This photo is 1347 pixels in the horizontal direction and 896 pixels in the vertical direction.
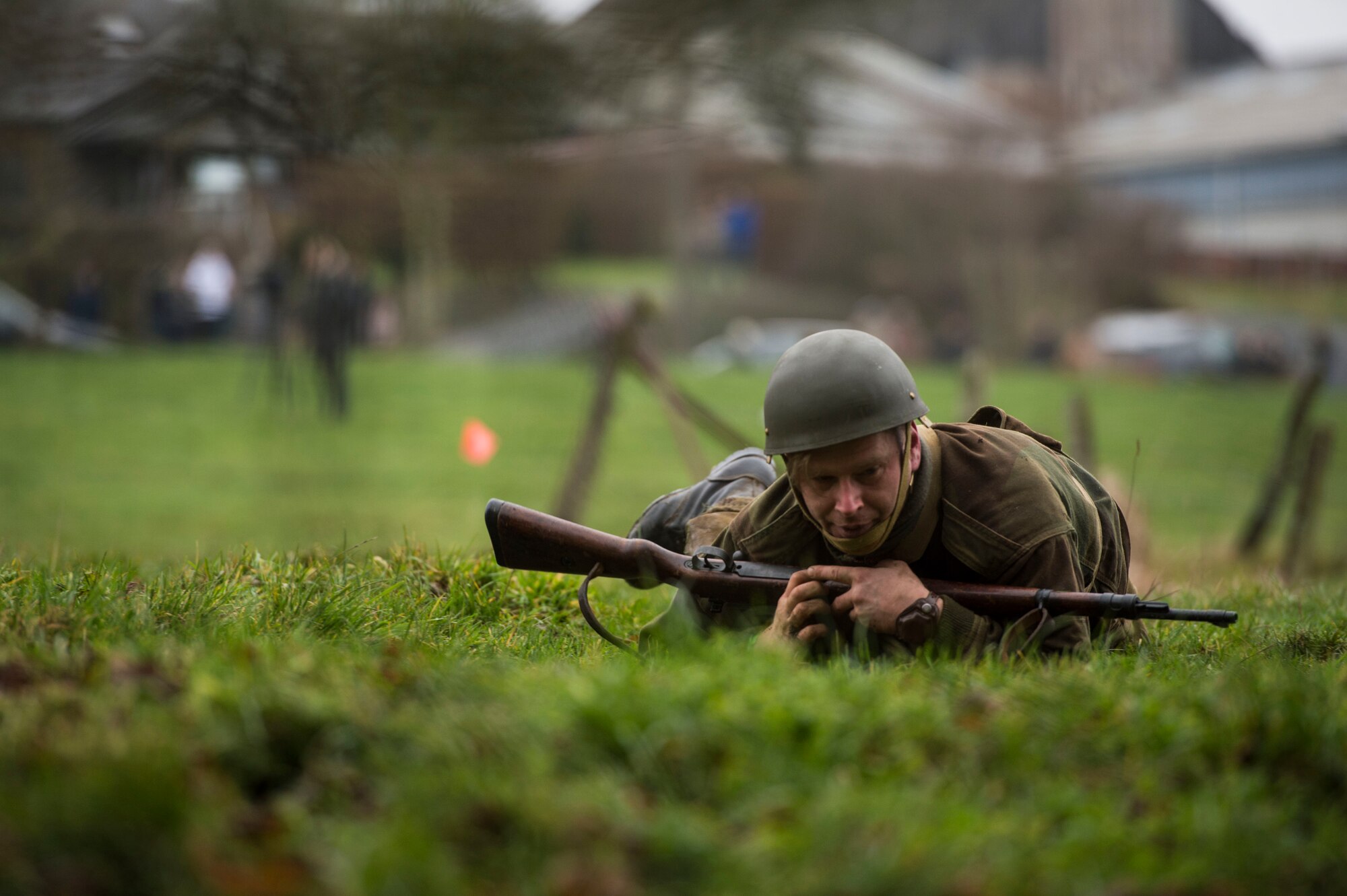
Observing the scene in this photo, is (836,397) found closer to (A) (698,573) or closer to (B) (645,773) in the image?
(A) (698,573)

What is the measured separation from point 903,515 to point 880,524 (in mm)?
141

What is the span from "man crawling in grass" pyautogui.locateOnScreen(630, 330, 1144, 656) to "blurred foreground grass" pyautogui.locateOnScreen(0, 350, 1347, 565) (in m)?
9.03

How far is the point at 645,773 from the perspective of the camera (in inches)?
128

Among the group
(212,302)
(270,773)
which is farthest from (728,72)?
(212,302)

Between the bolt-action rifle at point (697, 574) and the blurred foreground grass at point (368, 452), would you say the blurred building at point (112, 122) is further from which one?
the blurred foreground grass at point (368, 452)

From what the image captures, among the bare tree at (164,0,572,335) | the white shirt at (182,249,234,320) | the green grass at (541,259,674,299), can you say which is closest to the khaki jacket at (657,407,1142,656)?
the bare tree at (164,0,572,335)

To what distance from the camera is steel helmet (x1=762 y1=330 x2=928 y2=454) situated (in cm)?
464

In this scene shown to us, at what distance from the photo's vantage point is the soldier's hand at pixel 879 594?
185 inches

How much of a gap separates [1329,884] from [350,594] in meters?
3.62

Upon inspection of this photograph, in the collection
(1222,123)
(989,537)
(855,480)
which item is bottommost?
(989,537)

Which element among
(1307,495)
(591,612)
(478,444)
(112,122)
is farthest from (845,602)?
(478,444)

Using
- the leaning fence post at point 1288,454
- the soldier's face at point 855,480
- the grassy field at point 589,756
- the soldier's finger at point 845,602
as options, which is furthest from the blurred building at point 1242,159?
the grassy field at point 589,756

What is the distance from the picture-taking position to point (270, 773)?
10.7ft

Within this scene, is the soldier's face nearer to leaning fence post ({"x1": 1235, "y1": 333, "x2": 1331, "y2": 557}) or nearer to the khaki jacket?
the khaki jacket
